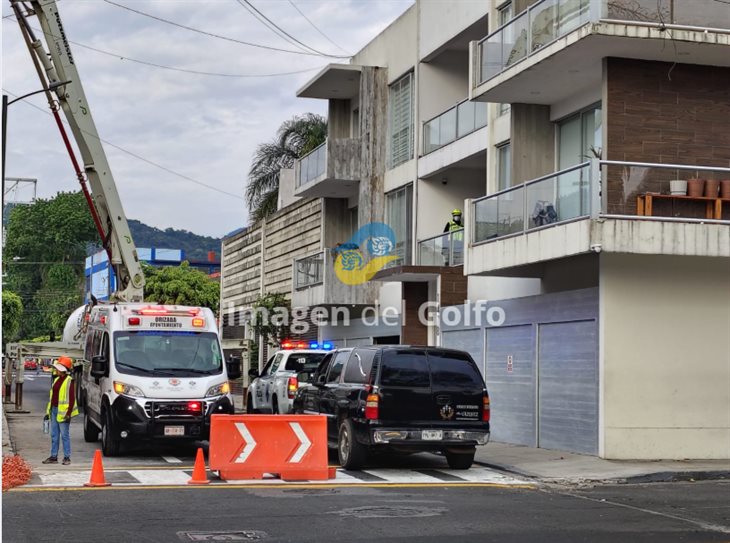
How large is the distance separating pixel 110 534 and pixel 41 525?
0.96m

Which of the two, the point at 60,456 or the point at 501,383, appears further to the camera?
the point at 501,383

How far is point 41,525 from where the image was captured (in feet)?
36.3

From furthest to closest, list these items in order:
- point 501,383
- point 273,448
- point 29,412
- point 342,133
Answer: point 342,133, point 29,412, point 501,383, point 273,448

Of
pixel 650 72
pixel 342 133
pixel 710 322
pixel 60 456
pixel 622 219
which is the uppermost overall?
pixel 342 133

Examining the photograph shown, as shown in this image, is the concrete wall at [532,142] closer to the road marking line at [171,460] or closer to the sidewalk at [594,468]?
the sidewalk at [594,468]

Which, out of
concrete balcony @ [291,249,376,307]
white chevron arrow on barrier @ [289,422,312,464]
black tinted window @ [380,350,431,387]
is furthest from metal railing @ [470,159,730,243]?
concrete balcony @ [291,249,376,307]

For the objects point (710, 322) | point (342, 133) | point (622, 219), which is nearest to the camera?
point (622, 219)

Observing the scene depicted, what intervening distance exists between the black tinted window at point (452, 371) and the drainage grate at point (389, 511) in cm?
430

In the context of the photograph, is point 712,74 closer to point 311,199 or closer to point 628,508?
point 628,508

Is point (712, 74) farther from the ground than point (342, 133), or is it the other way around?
point (342, 133)

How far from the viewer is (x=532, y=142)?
23.0 metres

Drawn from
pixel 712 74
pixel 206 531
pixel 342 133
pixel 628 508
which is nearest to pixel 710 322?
pixel 712 74

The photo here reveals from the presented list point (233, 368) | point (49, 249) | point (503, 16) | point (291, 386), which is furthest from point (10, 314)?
point (233, 368)

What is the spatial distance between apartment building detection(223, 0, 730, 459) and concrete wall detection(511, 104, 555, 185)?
0.03 m
